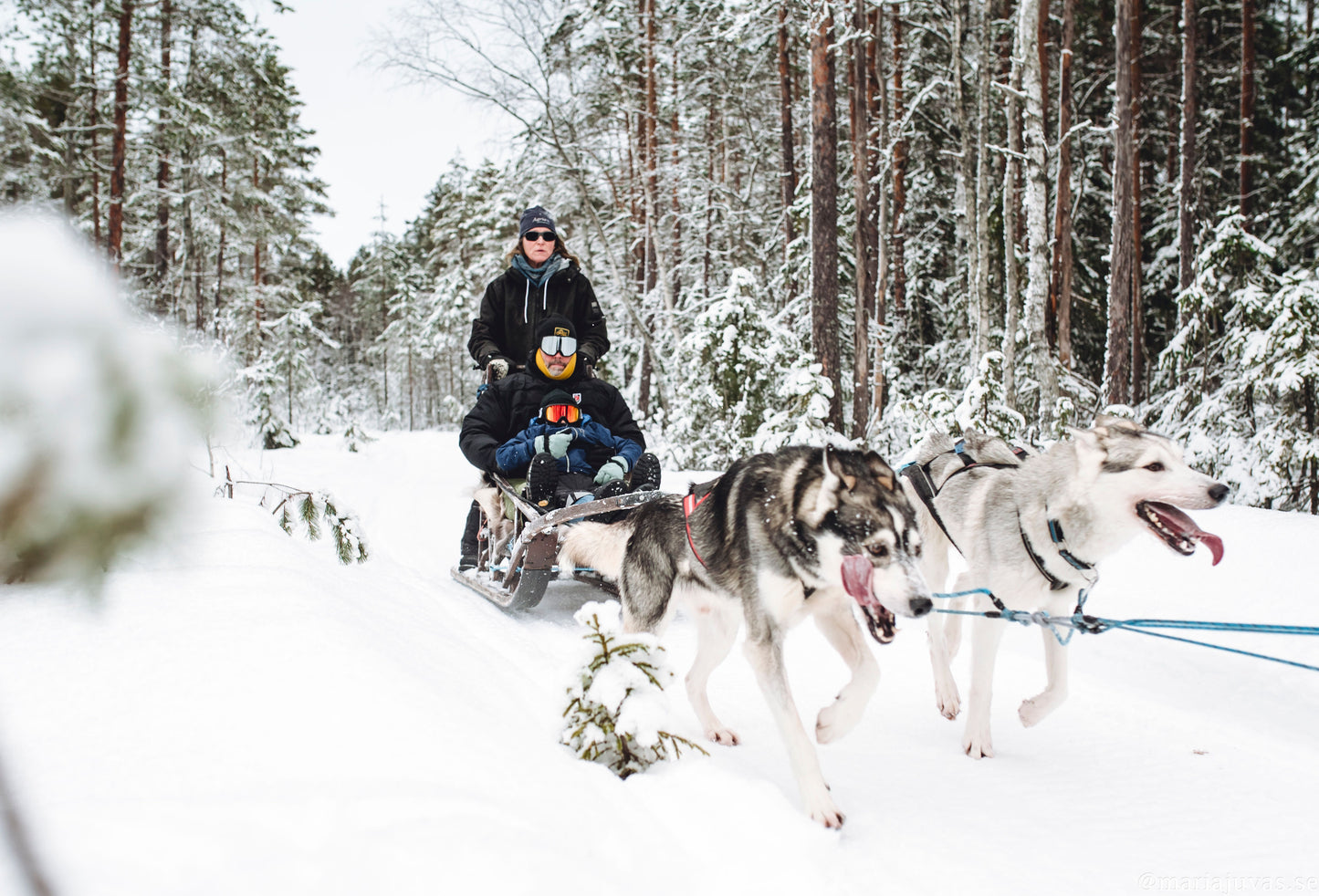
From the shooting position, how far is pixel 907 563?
2.31 meters

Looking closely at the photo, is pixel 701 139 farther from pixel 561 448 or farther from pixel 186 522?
pixel 186 522

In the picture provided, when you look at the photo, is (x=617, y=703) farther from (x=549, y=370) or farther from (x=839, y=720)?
(x=549, y=370)

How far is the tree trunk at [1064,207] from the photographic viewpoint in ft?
38.1

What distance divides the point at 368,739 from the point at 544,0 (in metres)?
13.8

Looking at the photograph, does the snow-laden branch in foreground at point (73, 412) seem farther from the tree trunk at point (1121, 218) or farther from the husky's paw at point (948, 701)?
the tree trunk at point (1121, 218)

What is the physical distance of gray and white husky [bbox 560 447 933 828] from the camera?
7.73ft

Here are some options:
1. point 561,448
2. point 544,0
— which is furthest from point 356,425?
point 561,448

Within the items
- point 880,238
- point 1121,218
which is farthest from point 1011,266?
point 880,238

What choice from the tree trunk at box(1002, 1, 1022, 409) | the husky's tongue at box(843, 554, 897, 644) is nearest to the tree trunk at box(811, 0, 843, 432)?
the tree trunk at box(1002, 1, 1022, 409)

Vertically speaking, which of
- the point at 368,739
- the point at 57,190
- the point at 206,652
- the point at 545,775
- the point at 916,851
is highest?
the point at 57,190

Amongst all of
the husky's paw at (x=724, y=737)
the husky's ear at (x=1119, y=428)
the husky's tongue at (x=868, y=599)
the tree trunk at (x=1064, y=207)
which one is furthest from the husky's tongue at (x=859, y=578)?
the tree trunk at (x=1064, y=207)

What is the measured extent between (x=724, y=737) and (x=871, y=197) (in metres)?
15.4

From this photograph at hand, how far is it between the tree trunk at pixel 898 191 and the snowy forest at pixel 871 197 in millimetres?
79

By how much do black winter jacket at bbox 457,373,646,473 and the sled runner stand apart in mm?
284
